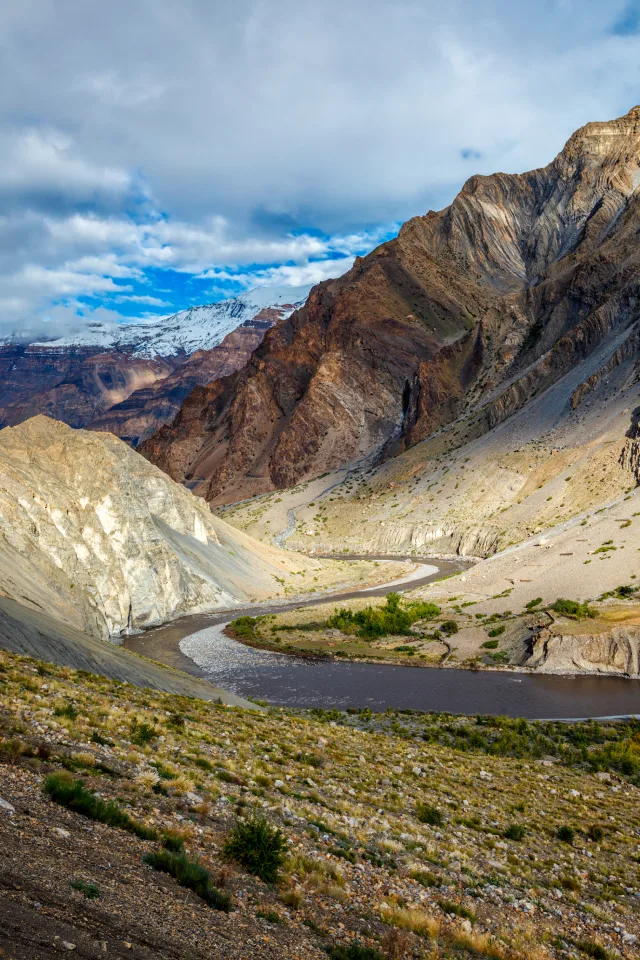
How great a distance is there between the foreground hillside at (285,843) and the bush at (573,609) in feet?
63.5

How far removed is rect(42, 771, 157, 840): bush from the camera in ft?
22.9

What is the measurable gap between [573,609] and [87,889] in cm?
3517

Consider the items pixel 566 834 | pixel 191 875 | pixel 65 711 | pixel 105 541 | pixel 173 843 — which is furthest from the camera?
pixel 105 541

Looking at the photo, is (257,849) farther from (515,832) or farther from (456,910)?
(515,832)

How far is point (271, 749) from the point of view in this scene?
13.9 m

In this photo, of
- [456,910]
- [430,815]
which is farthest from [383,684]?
[456,910]

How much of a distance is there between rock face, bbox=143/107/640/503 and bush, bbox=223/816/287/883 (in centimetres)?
11013

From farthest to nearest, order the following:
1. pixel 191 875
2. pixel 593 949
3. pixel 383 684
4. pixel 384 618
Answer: pixel 384 618
pixel 383 684
pixel 593 949
pixel 191 875

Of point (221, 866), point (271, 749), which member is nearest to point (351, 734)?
point (271, 749)

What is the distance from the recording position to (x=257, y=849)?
7434mm

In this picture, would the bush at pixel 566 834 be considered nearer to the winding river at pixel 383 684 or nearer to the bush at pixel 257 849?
the bush at pixel 257 849

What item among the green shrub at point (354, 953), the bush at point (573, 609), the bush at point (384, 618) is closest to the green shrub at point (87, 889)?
the green shrub at point (354, 953)

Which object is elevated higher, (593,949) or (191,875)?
(191,875)

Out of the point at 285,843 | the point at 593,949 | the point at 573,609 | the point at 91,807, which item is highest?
the point at 91,807
